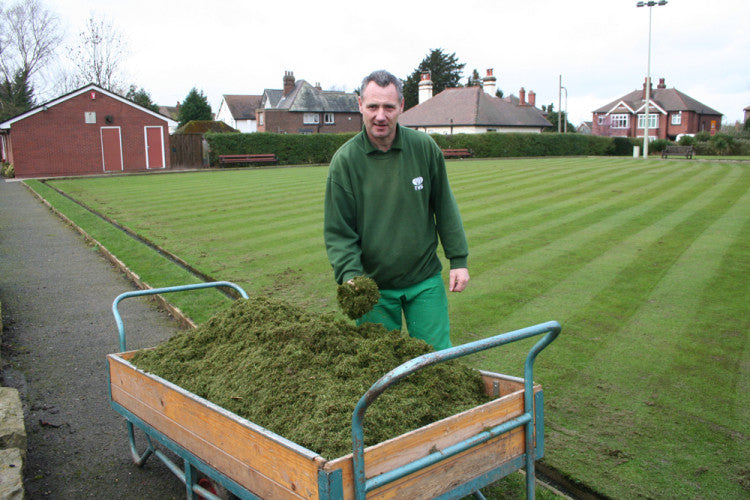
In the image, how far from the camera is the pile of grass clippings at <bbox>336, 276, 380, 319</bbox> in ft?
10.3

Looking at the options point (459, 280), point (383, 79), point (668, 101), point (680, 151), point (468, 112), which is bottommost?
point (459, 280)

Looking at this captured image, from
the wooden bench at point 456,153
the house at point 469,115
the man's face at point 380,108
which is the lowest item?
the man's face at point 380,108

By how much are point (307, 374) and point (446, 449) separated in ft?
2.73

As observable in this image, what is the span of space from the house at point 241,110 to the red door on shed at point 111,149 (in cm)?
3805

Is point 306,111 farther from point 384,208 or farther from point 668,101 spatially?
point 384,208

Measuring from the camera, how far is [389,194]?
134 inches

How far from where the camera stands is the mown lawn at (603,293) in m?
3.64

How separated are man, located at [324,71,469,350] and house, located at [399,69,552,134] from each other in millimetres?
50345

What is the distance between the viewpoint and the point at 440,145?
39.3 meters

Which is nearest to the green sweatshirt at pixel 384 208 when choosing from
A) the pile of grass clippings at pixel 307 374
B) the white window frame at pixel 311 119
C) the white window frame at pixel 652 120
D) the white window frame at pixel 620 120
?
the pile of grass clippings at pixel 307 374

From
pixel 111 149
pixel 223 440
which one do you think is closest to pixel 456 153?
pixel 111 149

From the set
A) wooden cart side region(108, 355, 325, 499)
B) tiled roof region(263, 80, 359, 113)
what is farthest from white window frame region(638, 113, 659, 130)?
wooden cart side region(108, 355, 325, 499)

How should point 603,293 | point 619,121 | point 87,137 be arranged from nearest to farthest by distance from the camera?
point 603,293, point 87,137, point 619,121

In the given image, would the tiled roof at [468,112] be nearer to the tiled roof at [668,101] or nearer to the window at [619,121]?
the window at [619,121]
